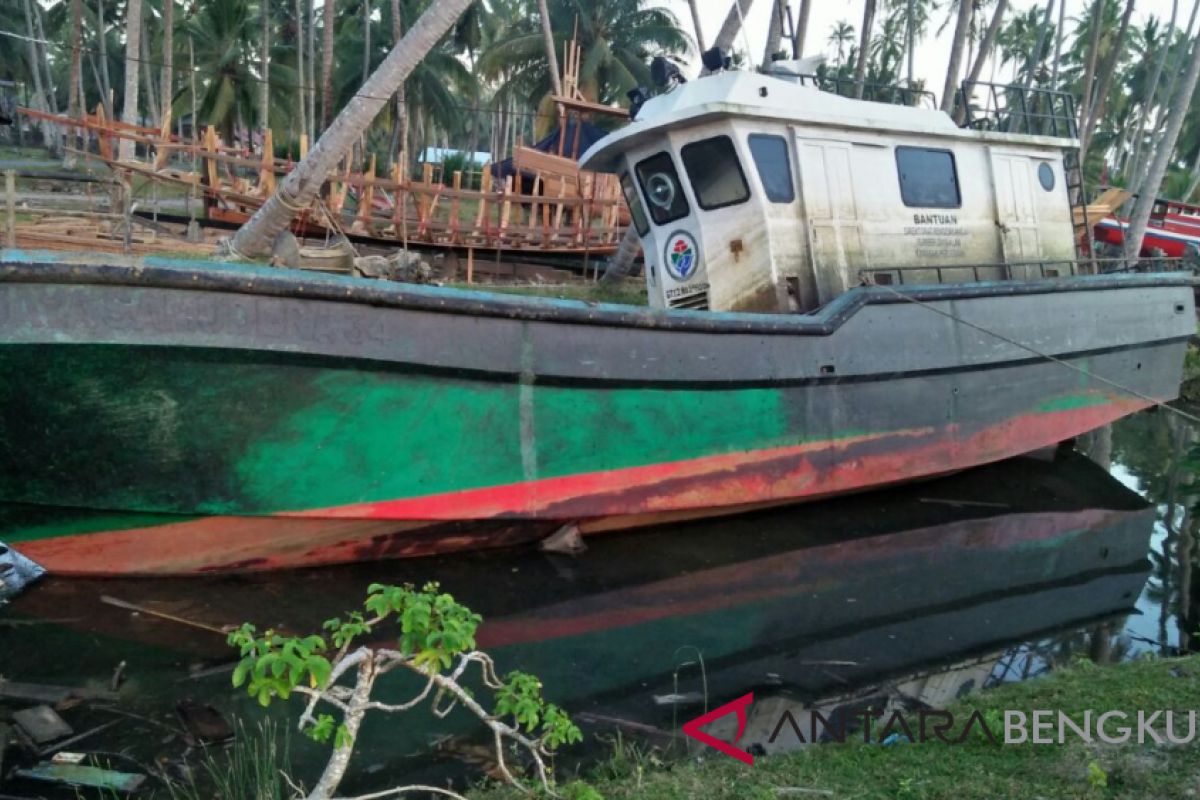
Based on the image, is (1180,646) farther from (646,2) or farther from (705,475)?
(646,2)

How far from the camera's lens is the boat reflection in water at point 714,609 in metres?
4.74

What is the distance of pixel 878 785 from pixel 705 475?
3547 millimetres

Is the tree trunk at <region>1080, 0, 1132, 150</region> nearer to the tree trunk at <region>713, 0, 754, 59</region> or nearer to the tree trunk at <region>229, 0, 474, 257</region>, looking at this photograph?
the tree trunk at <region>713, 0, 754, 59</region>

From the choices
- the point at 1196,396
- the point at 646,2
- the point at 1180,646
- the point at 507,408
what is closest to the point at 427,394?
the point at 507,408

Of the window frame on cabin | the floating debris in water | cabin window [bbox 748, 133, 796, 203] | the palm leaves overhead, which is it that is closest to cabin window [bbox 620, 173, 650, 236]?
the window frame on cabin

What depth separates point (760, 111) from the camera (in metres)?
7.05

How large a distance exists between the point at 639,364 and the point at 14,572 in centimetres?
382

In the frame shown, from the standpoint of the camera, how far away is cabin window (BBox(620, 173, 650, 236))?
8.02 metres

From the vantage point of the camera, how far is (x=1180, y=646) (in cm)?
568

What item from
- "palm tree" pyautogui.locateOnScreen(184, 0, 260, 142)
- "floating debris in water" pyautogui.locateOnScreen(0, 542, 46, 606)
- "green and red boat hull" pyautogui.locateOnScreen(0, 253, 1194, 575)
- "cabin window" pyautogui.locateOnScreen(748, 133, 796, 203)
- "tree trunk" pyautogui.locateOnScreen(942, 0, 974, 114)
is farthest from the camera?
"palm tree" pyautogui.locateOnScreen(184, 0, 260, 142)

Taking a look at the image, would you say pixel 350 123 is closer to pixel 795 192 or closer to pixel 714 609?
pixel 795 192

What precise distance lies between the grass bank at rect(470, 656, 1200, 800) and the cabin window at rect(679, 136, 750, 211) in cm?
430

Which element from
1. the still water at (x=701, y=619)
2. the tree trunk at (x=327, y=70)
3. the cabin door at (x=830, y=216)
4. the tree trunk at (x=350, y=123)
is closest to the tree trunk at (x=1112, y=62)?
the cabin door at (x=830, y=216)

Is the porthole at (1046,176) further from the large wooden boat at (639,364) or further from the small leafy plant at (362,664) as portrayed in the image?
the small leafy plant at (362,664)
